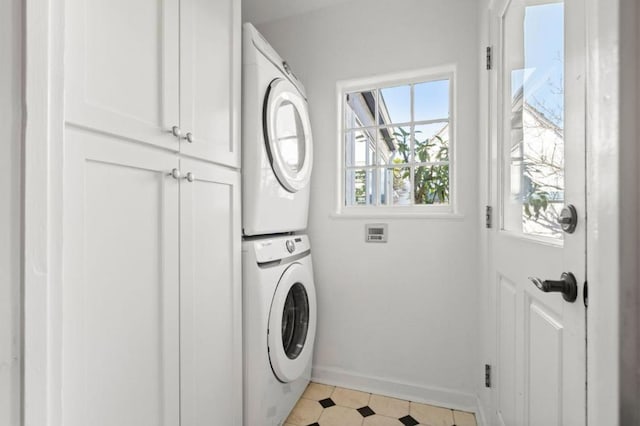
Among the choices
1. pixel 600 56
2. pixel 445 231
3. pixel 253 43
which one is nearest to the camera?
pixel 600 56

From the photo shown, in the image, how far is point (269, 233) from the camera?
1.52 metres

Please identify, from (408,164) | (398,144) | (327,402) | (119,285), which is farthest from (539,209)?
(327,402)

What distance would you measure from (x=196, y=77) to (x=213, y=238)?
59cm

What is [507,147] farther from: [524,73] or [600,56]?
[600,56]

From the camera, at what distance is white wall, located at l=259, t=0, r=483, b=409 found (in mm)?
1651

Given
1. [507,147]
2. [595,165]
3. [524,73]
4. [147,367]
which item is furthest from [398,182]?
[147,367]

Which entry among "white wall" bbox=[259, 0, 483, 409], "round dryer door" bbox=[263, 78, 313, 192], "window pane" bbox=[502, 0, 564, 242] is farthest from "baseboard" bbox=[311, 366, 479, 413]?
"round dryer door" bbox=[263, 78, 313, 192]

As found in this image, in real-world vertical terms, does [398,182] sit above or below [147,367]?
above

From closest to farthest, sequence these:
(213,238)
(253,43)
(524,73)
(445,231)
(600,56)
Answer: (600,56), (524,73), (213,238), (253,43), (445,231)

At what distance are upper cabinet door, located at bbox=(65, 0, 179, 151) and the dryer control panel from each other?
590 millimetres

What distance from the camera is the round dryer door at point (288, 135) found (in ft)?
4.54

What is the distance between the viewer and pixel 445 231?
169 centimetres
